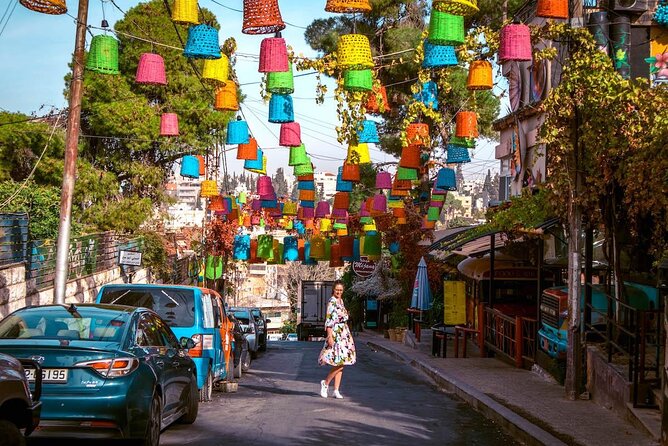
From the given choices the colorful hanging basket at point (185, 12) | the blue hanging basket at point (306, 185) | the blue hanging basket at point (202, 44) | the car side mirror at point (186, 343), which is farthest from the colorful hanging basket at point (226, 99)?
the blue hanging basket at point (306, 185)

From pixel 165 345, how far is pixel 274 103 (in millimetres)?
6662

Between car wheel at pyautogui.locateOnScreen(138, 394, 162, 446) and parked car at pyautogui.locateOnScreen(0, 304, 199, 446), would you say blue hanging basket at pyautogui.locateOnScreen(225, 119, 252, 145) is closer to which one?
parked car at pyautogui.locateOnScreen(0, 304, 199, 446)

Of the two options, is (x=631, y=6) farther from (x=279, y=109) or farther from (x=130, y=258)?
(x=130, y=258)

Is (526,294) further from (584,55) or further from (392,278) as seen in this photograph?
(392,278)

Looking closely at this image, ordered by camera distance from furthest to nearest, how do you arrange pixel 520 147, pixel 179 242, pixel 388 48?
pixel 179 242, pixel 388 48, pixel 520 147

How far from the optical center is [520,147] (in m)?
31.9

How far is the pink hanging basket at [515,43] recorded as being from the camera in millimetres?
14953

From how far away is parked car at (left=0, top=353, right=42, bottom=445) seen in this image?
727 cm

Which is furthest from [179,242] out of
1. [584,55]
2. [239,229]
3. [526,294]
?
[584,55]

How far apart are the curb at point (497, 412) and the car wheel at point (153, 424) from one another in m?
4.33

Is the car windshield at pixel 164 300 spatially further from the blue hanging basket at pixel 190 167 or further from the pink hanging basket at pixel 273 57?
the blue hanging basket at pixel 190 167

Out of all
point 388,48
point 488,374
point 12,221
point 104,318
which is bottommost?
point 488,374

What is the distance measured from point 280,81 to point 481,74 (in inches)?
A: 131

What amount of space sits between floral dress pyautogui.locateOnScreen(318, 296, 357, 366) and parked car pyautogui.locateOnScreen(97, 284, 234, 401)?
1.85 m
